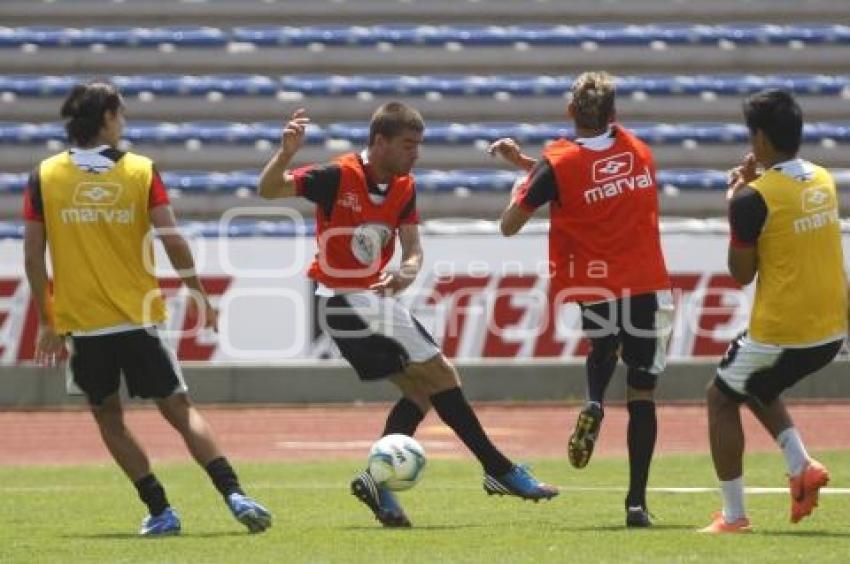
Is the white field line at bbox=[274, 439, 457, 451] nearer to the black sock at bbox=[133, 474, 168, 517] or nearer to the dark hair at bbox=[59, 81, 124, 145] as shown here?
the black sock at bbox=[133, 474, 168, 517]

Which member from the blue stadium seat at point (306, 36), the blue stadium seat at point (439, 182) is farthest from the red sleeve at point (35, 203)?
the blue stadium seat at point (306, 36)

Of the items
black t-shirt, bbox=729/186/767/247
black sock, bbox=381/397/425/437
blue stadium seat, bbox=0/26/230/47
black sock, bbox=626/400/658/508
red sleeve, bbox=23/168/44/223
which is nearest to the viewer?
black t-shirt, bbox=729/186/767/247

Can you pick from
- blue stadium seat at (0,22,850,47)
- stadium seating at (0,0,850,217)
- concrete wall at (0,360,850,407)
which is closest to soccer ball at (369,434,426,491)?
concrete wall at (0,360,850,407)

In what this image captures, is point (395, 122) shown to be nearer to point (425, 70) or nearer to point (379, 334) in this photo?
point (379, 334)

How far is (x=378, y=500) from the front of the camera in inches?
413

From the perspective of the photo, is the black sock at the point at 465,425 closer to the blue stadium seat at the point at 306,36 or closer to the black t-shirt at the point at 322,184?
the black t-shirt at the point at 322,184

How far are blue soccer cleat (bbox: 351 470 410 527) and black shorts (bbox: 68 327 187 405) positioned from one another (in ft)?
3.56

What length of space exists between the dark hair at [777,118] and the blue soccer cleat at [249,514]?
2.96 m

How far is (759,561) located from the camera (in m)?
8.41

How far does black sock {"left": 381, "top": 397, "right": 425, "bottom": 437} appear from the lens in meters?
10.8

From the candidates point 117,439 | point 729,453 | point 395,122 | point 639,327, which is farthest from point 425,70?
point 729,453

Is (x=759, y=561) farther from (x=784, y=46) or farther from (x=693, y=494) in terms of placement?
(x=784, y=46)

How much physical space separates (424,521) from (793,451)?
7.25 ft

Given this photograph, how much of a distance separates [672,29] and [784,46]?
1.41 metres
